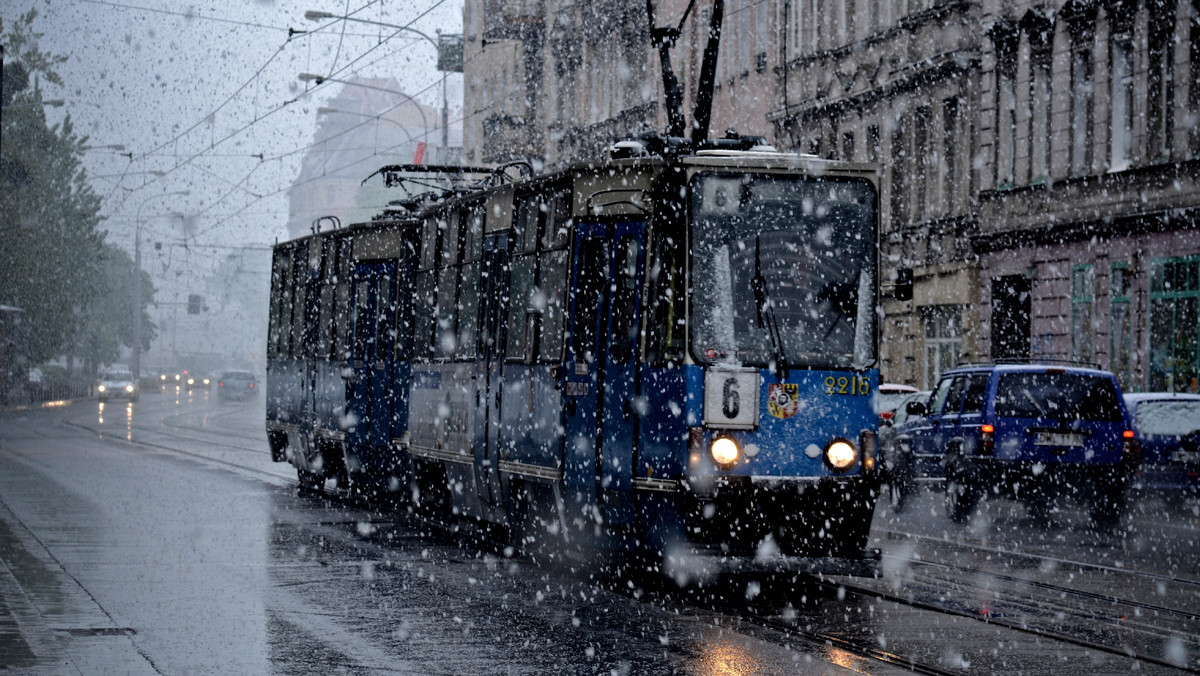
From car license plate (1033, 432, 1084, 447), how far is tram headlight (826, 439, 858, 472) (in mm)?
7685

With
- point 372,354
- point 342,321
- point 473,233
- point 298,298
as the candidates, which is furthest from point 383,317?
point 298,298

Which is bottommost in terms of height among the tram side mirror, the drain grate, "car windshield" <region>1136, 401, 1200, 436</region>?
the drain grate

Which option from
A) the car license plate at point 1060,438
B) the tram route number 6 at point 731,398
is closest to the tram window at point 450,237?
the tram route number 6 at point 731,398

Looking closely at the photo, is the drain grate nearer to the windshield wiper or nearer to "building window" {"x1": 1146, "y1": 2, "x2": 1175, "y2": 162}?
the windshield wiper

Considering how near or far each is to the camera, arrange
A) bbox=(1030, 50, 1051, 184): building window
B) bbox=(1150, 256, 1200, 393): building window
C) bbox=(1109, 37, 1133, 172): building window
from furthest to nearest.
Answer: bbox=(1030, 50, 1051, 184): building window → bbox=(1109, 37, 1133, 172): building window → bbox=(1150, 256, 1200, 393): building window

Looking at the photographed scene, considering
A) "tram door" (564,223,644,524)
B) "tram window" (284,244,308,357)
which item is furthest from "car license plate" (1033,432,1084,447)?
"tram window" (284,244,308,357)

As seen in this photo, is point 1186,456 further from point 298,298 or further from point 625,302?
point 298,298

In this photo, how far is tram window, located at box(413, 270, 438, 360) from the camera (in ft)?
60.6

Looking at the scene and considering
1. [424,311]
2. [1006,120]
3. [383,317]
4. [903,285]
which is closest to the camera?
[903,285]

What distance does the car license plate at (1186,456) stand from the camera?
66.6 feet

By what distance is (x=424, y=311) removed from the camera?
62.0ft

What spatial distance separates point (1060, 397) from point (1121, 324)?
9904 mm

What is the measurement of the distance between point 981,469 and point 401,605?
998 centimetres

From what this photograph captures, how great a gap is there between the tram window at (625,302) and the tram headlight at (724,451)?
105cm
